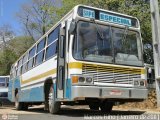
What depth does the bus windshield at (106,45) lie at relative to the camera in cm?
1208

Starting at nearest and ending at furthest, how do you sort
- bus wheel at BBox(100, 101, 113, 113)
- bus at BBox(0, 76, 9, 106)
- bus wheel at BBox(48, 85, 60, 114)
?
bus wheel at BBox(48, 85, 60, 114), bus wheel at BBox(100, 101, 113, 113), bus at BBox(0, 76, 9, 106)

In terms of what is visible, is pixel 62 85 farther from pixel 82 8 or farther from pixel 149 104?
pixel 149 104

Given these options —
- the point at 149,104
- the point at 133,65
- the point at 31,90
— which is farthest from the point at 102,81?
the point at 149,104

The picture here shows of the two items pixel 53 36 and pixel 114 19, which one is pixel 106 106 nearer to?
pixel 53 36

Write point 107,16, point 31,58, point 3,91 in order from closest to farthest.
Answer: point 107,16
point 31,58
point 3,91

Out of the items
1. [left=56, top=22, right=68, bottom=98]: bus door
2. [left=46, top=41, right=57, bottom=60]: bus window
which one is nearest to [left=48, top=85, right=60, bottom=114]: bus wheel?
→ [left=56, top=22, right=68, bottom=98]: bus door

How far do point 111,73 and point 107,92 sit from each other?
0.64 m

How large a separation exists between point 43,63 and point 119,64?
12.5 feet

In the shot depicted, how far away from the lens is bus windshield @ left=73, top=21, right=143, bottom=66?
12.1m

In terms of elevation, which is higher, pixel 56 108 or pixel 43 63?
pixel 43 63

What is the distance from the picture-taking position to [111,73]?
40.3 ft

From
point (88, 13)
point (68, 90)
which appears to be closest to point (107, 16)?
point (88, 13)

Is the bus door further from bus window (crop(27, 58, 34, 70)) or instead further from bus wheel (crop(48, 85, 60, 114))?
bus window (crop(27, 58, 34, 70))

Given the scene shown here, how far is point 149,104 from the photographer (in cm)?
2039
